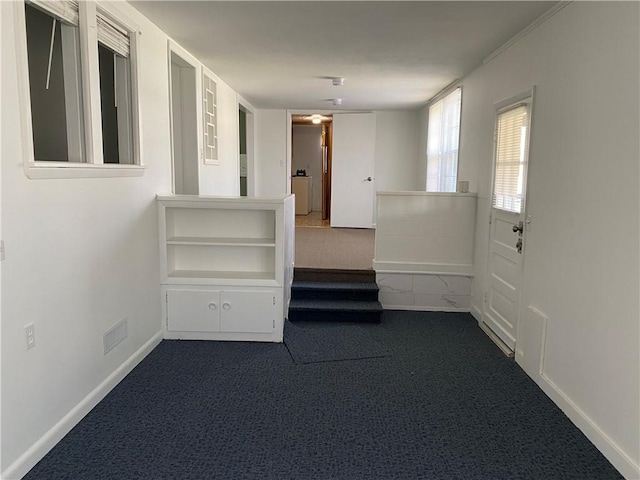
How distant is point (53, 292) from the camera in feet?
7.57

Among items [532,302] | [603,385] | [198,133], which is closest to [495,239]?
[532,302]

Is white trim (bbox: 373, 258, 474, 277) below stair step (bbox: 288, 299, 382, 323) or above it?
above

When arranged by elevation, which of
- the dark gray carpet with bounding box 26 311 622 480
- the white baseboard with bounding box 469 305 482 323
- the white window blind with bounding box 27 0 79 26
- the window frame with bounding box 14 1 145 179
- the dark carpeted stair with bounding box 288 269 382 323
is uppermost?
the white window blind with bounding box 27 0 79 26

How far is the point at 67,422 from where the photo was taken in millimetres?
2432

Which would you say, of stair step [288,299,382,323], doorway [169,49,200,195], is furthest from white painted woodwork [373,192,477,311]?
doorway [169,49,200,195]

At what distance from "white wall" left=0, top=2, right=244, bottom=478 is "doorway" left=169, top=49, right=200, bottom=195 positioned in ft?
2.70

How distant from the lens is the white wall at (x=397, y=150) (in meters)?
8.10

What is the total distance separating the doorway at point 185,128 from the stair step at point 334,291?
1.43 meters

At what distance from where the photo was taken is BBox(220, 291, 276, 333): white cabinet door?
12.5 ft

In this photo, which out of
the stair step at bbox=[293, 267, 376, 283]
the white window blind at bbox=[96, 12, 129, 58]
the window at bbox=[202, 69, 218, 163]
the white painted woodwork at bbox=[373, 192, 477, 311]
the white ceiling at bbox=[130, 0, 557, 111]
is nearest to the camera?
the white window blind at bbox=[96, 12, 129, 58]

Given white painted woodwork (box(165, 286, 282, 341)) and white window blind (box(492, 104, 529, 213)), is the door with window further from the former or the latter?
white painted woodwork (box(165, 286, 282, 341))

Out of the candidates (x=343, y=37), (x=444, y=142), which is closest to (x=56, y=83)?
(x=343, y=37)

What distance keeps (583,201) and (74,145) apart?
2.83 m

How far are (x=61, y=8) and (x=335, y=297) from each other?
126 inches
